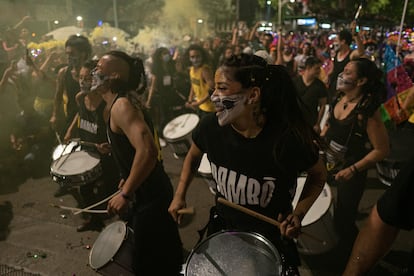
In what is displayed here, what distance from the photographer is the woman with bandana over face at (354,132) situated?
9.66ft

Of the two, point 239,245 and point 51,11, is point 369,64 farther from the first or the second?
point 51,11

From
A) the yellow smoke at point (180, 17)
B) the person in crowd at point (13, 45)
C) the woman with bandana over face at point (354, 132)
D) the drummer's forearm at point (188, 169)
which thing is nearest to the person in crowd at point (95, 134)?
the drummer's forearm at point (188, 169)

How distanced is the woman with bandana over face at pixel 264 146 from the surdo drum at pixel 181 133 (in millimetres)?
3196

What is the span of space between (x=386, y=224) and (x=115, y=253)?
1759mm

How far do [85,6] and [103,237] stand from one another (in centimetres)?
3606

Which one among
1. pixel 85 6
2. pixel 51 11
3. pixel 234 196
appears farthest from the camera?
pixel 85 6

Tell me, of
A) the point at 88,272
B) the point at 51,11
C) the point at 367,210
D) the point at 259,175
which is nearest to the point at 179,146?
the point at 88,272

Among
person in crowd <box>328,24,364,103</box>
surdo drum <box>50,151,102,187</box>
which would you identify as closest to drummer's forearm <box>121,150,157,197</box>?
surdo drum <box>50,151,102,187</box>

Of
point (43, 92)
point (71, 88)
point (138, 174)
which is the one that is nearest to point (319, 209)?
point (138, 174)

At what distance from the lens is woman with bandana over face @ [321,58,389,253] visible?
2.94 meters

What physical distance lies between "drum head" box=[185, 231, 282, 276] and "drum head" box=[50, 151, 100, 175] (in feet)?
6.75

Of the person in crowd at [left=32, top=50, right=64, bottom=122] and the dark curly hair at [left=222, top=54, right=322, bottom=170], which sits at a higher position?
the dark curly hair at [left=222, top=54, right=322, bottom=170]

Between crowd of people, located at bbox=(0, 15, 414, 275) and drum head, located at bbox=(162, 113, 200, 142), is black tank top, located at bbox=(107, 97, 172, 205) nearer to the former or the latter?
crowd of people, located at bbox=(0, 15, 414, 275)

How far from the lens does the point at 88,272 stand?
11.0 feet
